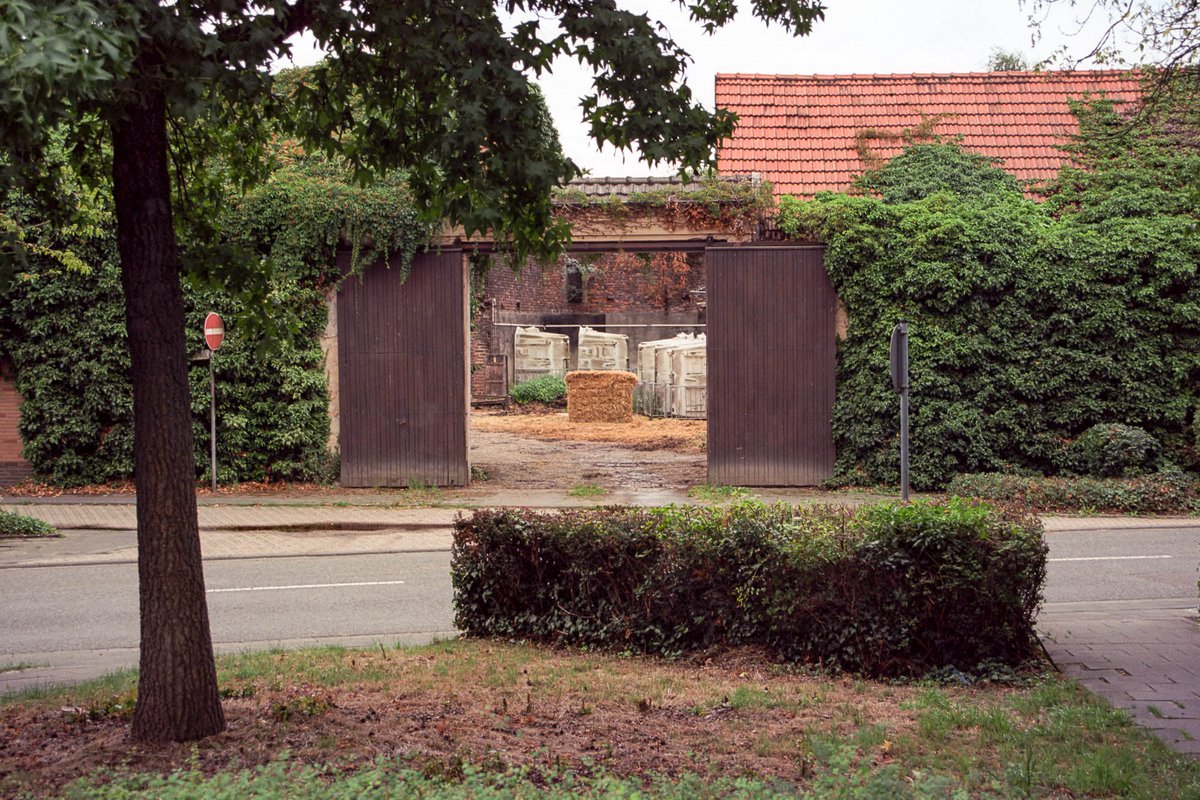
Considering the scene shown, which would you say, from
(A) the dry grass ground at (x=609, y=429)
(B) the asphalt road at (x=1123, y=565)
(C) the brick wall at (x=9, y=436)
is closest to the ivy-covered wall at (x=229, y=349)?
(C) the brick wall at (x=9, y=436)

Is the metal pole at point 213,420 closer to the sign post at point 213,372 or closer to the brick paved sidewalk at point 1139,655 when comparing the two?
the sign post at point 213,372

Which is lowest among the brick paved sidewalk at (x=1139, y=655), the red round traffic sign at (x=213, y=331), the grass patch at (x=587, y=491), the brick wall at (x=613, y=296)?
the brick paved sidewalk at (x=1139, y=655)

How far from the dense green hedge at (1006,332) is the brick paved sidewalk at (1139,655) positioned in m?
7.38

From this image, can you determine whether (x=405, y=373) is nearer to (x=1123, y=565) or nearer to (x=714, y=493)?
(x=714, y=493)

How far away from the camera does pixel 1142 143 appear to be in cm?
1873

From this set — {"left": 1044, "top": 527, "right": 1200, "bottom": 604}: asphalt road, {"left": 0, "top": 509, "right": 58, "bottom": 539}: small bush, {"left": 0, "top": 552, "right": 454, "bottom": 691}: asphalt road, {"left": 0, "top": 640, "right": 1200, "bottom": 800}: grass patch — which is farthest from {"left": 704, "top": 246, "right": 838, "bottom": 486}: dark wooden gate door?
{"left": 0, "top": 640, "right": 1200, "bottom": 800}: grass patch

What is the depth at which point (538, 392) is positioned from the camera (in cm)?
3856

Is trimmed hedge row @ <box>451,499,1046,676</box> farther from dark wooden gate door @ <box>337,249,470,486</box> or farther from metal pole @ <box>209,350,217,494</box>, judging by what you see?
metal pole @ <box>209,350,217,494</box>

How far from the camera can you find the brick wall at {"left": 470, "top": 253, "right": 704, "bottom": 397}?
43.0 metres

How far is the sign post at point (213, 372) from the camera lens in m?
16.6

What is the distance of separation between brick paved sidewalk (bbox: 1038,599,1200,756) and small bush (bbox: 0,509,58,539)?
38.9 feet

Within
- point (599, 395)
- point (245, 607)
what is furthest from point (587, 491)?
point (599, 395)

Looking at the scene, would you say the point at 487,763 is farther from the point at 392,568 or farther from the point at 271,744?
the point at 392,568

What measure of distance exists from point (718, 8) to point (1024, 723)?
4334 millimetres
